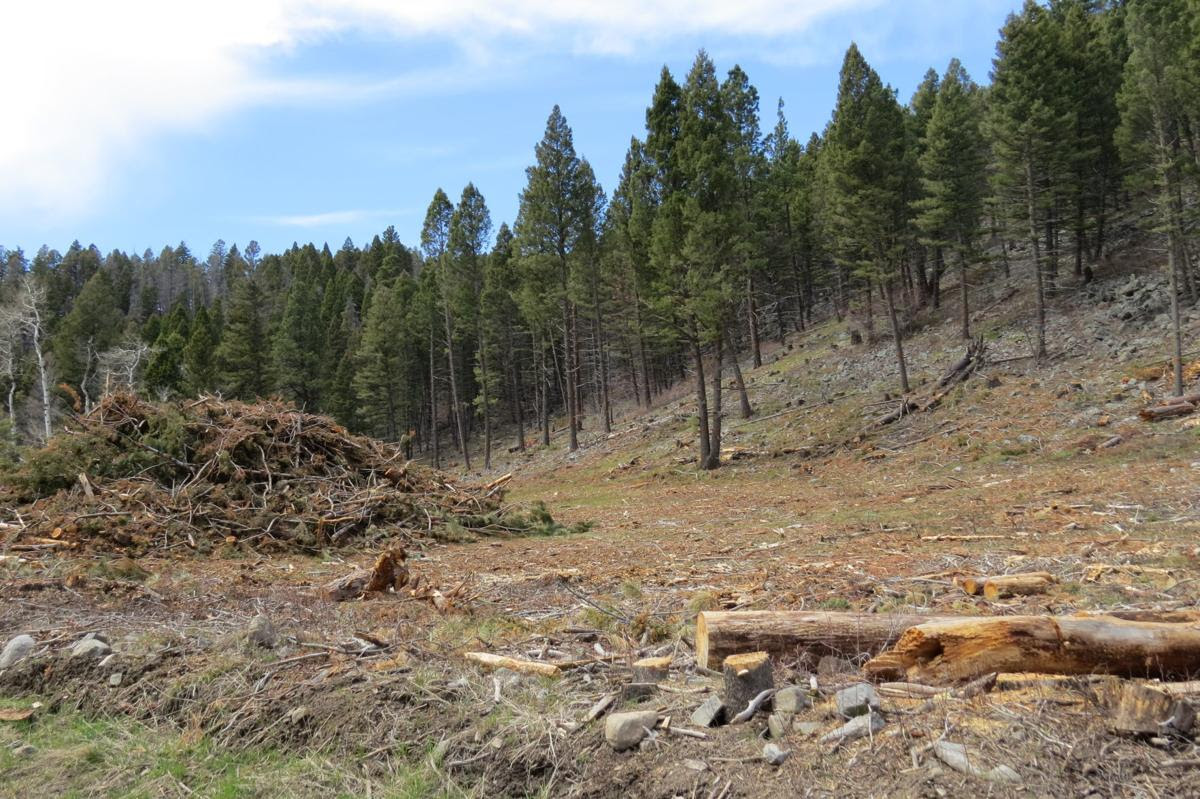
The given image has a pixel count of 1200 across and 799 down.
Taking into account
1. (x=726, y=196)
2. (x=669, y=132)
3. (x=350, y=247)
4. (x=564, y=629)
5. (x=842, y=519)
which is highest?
(x=350, y=247)

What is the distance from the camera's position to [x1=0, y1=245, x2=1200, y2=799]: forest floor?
295cm

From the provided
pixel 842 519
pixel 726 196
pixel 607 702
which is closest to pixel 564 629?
pixel 607 702

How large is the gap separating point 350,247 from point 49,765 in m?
106

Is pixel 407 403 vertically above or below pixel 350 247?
below

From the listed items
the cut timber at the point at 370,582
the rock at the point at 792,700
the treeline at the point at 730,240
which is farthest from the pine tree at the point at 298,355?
the rock at the point at 792,700

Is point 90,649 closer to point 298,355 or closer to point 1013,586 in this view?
point 1013,586

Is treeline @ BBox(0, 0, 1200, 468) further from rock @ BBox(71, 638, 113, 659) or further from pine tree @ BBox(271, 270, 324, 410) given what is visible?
rock @ BBox(71, 638, 113, 659)

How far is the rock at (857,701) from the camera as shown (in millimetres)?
3191

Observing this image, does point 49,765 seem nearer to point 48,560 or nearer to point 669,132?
point 48,560

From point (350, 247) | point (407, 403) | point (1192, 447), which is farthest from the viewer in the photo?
point (350, 247)

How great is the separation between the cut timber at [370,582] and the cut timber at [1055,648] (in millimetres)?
5165

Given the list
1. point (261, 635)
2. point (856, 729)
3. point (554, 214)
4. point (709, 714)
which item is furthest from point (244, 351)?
point (856, 729)

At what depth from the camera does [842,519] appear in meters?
11.2

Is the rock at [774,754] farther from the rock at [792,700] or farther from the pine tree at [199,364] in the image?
the pine tree at [199,364]
